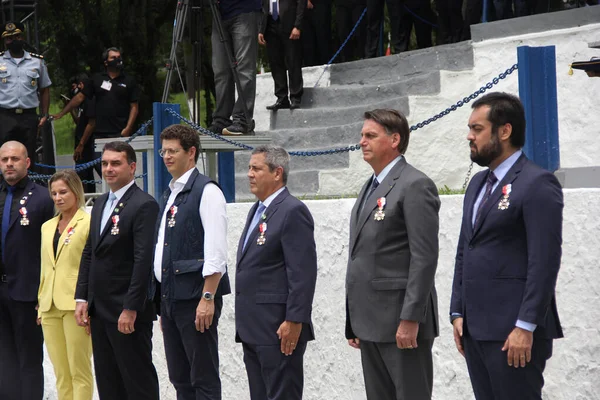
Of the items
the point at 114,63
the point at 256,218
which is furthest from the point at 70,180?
the point at 114,63

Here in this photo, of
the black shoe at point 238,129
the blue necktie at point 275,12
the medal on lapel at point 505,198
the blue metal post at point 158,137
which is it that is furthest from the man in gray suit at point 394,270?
the blue necktie at point 275,12

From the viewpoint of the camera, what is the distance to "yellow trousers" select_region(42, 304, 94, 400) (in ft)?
23.1

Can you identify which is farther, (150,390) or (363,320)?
(150,390)

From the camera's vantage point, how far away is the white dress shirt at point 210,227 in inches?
235

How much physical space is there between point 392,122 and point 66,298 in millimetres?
2891

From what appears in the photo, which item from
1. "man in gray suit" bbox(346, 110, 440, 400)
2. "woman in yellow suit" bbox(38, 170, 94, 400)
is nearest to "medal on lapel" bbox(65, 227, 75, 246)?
"woman in yellow suit" bbox(38, 170, 94, 400)

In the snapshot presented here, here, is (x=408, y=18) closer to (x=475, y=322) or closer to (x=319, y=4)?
(x=319, y=4)

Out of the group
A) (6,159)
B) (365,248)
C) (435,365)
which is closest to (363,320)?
(365,248)

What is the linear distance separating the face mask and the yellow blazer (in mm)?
4810

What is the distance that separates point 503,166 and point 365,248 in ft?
2.58

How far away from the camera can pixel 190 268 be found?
6023mm

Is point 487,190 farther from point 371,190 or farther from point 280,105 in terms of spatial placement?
point 280,105

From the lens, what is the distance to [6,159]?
7.66m

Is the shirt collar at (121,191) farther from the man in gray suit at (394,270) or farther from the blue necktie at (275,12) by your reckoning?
the blue necktie at (275,12)
